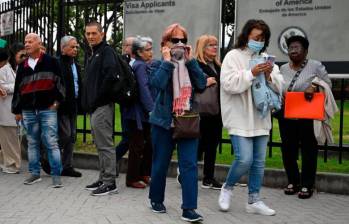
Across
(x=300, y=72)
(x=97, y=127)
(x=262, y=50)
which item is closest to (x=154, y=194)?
(x=97, y=127)

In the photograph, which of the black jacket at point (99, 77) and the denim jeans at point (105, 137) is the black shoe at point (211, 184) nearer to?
the denim jeans at point (105, 137)

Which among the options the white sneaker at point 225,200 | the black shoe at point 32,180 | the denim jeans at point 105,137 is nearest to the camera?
the white sneaker at point 225,200

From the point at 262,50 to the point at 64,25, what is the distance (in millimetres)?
4450

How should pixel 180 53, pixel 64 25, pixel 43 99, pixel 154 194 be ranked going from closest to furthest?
1. pixel 180 53
2. pixel 154 194
3. pixel 43 99
4. pixel 64 25

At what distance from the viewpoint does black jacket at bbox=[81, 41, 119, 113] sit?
6.20 metres

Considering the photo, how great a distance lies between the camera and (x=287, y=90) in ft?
21.1

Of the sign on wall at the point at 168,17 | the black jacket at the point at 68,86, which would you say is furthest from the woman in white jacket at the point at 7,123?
the sign on wall at the point at 168,17

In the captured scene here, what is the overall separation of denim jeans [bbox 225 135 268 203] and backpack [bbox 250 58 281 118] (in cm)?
27

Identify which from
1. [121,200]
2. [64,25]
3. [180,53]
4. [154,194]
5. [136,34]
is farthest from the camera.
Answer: [64,25]

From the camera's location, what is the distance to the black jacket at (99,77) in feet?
20.3

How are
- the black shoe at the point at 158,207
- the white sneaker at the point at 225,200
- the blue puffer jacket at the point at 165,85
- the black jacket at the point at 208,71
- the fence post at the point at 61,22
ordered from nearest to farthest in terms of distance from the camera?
the blue puffer jacket at the point at 165,85 < the black shoe at the point at 158,207 < the white sneaker at the point at 225,200 < the black jacket at the point at 208,71 < the fence post at the point at 61,22

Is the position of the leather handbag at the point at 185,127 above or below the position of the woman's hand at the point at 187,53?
below

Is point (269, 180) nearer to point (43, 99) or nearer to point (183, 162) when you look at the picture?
point (183, 162)

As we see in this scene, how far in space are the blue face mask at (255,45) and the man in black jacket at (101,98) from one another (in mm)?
1558
